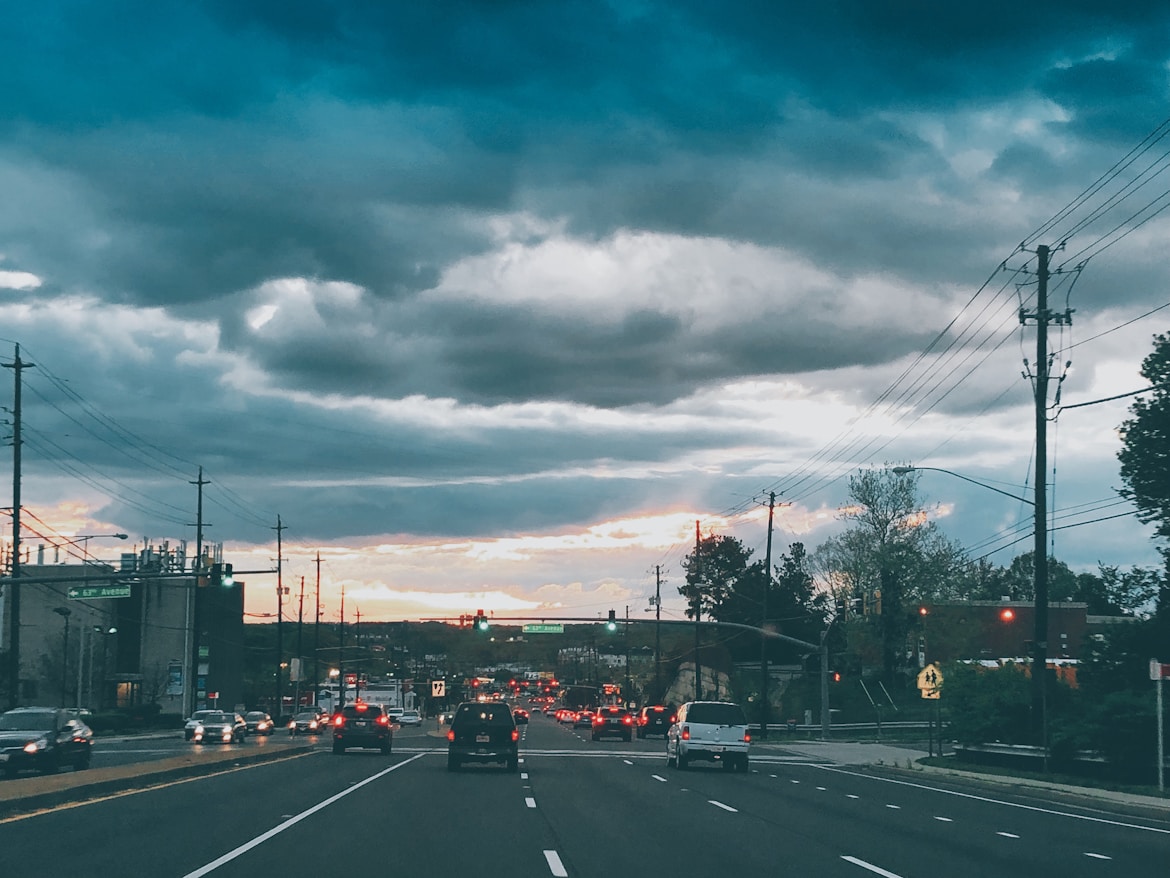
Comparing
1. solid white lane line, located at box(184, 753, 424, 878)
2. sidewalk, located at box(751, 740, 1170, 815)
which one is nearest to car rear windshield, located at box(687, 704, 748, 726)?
sidewalk, located at box(751, 740, 1170, 815)

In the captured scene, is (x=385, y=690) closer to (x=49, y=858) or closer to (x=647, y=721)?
(x=647, y=721)

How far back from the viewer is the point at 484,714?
36.5 metres

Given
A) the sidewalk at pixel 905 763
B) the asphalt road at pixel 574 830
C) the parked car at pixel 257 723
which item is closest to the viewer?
the asphalt road at pixel 574 830

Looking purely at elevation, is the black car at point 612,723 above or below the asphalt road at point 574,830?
below

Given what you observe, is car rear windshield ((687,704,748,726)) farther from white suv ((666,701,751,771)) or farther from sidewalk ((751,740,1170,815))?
sidewalk ((751,740,1170,815))

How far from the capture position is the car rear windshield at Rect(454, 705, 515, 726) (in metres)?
36.3

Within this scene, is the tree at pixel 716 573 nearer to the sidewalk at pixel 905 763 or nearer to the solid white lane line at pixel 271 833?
the sidewalk at pixel 905 763

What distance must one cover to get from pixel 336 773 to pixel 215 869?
20788 millimetres

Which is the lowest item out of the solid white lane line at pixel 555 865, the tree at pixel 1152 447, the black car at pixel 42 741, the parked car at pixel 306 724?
the parked car at pixel 306 724

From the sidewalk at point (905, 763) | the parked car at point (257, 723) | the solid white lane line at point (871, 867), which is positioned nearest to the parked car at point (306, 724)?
the parked car at point (257, 723)

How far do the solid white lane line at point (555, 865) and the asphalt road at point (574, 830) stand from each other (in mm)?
39

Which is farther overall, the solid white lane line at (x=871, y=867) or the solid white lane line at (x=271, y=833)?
the solid white lane line at (x=871, y=867)

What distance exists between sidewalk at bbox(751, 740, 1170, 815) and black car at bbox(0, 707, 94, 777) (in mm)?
23324

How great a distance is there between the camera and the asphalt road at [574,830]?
15305mm
